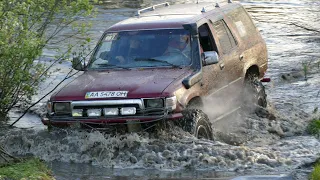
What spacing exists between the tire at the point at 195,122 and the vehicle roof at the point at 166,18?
153 cm

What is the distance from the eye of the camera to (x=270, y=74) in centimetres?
1819

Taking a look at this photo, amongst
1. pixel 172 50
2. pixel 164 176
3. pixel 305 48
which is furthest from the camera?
pixel 305 48

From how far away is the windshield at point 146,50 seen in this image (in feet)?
37.0

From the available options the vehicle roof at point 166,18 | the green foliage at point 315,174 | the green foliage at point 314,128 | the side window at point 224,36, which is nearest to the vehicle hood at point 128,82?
the vehicle roof at point 166,18

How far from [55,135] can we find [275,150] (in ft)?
9.48

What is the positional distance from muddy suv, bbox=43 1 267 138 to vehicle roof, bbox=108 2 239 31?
0.05 feet

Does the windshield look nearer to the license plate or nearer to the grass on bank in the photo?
the license plate

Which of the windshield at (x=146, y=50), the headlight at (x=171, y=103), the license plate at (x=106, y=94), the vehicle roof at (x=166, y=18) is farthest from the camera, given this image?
the vehicle roof at (x=166, y=18)

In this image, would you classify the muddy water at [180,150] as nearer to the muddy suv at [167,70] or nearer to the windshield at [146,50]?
the muddy suv at [167,70]

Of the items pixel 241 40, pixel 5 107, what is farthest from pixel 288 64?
pixel 5 107

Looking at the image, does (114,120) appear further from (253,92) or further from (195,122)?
(253,92)

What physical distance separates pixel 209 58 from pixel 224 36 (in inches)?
56.3

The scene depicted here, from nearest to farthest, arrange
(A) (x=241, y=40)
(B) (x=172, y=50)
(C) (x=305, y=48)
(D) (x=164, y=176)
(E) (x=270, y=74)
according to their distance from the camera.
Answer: (D) (x=164, y=176), (B) (x=172, y=50), (A) (x=241, y=40), (E) (x=270, y=74), (C) (x=305, y=48)

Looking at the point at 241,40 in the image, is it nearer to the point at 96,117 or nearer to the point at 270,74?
the point at 96,117
